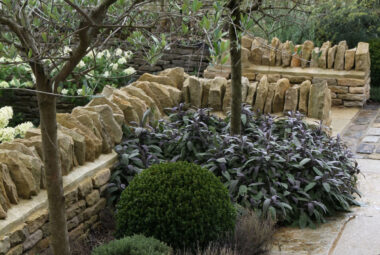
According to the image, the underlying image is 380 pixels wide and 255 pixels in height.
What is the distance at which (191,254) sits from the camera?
12.1 feet

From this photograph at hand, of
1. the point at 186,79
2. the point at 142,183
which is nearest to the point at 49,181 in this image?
the point at 142,183

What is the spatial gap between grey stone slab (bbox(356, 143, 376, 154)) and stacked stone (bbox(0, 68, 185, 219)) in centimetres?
255

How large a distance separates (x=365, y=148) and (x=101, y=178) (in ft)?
13.3

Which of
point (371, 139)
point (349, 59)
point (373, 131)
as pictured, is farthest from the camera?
point (349, 59)

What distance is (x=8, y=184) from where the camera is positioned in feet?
11.9

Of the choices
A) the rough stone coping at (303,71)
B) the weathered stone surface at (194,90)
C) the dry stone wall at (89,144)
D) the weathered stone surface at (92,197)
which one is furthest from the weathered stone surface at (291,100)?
the rough stone coping at (303,71)

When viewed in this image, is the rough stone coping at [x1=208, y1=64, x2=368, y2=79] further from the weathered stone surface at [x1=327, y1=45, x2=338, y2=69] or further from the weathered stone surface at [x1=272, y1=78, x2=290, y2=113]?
the weathered stone surface at [x1=272, y1=78, x2=290, y2=113]

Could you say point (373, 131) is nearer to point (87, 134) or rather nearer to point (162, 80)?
point (162, 80)

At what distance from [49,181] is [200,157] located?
2092 mm

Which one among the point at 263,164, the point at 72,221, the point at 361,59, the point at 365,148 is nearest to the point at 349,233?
the point at 263,164

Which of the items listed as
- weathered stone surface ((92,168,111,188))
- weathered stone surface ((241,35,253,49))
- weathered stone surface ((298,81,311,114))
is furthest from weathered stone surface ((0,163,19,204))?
weathered stone surface ((241,35,253,49))

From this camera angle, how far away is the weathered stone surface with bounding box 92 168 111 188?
14.7 feet

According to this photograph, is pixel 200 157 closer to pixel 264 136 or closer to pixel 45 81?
pixel 264 136

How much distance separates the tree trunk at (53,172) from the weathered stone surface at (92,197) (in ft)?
3.30
